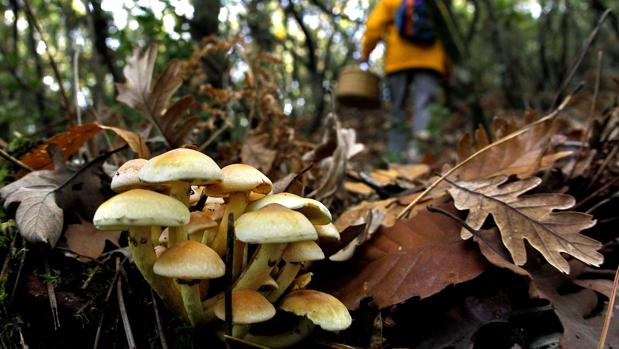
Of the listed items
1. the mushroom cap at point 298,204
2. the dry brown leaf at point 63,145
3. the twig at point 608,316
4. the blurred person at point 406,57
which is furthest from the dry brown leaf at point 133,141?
the blurred person at point 406,57

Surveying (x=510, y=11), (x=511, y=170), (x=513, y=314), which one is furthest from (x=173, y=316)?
(x=510, y=11)

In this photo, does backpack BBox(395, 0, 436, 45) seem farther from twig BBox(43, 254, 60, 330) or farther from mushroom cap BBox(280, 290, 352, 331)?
twig BBox(43, 254, 60, 330)

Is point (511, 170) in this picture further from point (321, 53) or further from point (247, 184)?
point (321, 53)

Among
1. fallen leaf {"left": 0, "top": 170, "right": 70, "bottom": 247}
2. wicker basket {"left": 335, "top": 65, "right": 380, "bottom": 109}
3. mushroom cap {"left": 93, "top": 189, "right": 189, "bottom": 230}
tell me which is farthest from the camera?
wicker basket {"left": 335, "top": 65, "right": 380, "bottom": 109}

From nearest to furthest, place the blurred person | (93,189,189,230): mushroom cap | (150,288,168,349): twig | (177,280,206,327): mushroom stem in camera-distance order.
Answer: (93,189,189,230): mushroom cap → (177,280,206,327): mushroom stem → (150,288,168,349): twig → the blurred person

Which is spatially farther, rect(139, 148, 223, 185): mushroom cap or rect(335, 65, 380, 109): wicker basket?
rect(335, 65, 380, 109): wicker basket

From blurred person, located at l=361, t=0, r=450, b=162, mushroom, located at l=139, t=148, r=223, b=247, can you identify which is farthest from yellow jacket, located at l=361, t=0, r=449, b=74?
mushroom, located at l=139, t=148, r=223, b=247

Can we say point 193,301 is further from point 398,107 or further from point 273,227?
point 398,107

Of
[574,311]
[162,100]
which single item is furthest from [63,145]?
[574,311]
